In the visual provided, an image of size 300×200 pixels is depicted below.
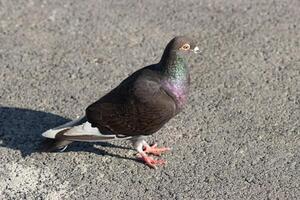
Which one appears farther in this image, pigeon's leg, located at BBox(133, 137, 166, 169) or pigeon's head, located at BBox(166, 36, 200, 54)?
pigeon's leg, located at BBox(133, 137, 166, 169)

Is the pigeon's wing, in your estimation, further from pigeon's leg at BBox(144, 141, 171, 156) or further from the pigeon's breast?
pigeon's leg at BBox(144, 141, 171, 156)

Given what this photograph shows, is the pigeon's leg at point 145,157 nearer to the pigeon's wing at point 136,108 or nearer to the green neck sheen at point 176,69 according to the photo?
the pigeon's wing at point 136,108

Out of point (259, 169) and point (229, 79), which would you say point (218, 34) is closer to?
point (229, 79)

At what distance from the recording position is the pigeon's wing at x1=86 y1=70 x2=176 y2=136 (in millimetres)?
4191

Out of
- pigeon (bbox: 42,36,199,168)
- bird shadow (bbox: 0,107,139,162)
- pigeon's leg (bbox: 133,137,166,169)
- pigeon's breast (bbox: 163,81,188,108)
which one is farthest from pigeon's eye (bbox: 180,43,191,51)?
bird shadow (bbox: 0,107,139,162)

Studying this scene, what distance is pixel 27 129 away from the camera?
16.1 feet

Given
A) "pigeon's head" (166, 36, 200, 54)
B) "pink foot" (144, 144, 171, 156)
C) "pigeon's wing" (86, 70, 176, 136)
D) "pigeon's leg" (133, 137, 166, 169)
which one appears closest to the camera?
"pigeon's wing" (86, 70, 176, 136)

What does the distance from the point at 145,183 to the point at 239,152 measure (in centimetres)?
85

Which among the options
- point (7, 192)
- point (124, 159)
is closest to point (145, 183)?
point (124, 159)

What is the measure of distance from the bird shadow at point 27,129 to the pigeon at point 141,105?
0.33 metres

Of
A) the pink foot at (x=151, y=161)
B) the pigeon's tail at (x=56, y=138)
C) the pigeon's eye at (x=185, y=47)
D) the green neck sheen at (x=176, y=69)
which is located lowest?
the pink foot at (x=151, y=161)

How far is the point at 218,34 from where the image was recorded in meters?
6.28

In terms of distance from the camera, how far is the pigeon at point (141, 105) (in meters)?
4.20

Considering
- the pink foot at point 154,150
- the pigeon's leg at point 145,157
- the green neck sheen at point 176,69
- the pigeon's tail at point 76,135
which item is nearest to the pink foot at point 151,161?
the pigeon's leg at point 145,157
